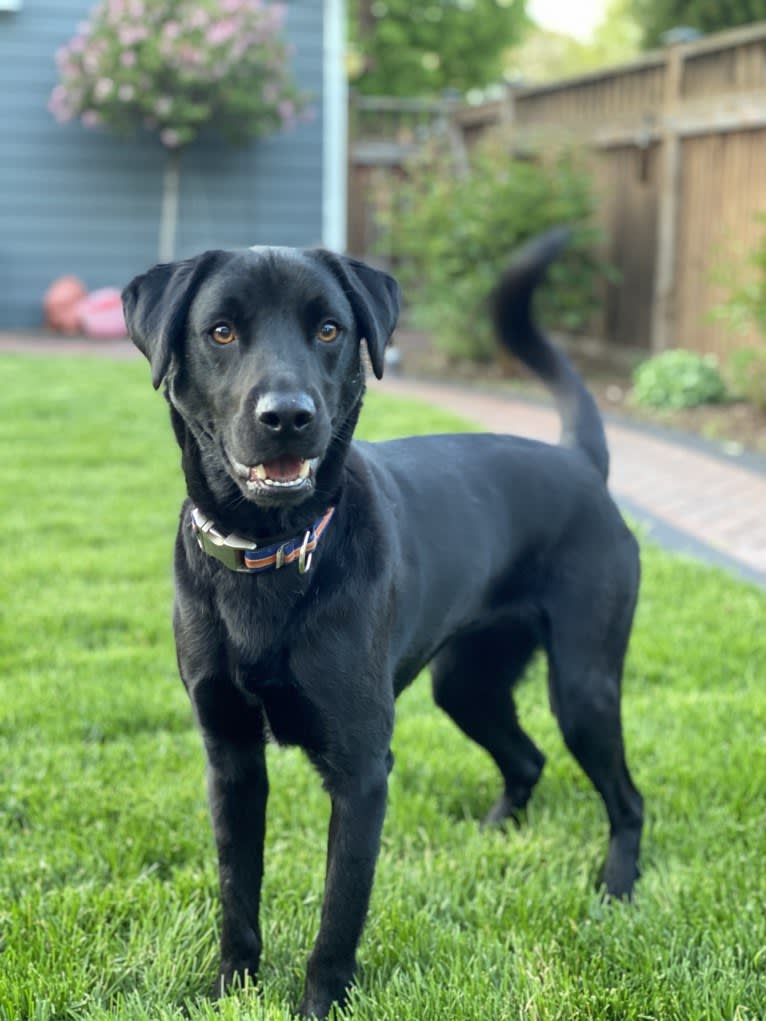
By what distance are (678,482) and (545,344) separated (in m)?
3.43

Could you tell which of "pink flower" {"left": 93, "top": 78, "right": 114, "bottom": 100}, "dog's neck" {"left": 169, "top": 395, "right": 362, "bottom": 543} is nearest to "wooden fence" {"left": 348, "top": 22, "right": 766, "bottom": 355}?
"pink flower" {"left": 93, "top": 78, "right": 114, "bottom": 100}

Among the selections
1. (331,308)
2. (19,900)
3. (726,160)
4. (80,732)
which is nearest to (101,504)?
(80,732)

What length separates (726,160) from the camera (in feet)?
28.3

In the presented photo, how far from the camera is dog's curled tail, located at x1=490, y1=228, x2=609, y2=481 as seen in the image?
315 cm

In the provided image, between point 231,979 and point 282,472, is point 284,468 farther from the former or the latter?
point 231,979

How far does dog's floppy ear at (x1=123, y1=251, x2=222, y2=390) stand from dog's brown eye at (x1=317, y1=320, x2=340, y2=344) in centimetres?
25

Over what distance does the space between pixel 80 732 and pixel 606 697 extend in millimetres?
1573

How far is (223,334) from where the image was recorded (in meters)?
2.19

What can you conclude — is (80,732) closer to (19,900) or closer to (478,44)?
(19,900)

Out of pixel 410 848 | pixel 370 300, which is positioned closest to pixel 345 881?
pixel 410 848

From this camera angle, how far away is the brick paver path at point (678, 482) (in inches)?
218

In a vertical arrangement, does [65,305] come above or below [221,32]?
below

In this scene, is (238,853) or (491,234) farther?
(491,234)

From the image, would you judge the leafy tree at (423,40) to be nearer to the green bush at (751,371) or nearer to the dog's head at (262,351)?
the green bush at (751,371)
